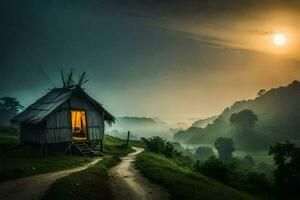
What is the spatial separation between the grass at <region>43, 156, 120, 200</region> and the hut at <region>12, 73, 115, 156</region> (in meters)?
18.1

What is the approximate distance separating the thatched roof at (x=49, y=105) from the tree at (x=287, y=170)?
86.0ft

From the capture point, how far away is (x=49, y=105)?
139 feet

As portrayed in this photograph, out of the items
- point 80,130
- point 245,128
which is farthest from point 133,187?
point 245,128

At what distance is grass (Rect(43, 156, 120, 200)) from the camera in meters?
17.8

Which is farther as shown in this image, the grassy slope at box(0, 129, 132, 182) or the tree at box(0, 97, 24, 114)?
the tree at box(0, 97, 24, 114)

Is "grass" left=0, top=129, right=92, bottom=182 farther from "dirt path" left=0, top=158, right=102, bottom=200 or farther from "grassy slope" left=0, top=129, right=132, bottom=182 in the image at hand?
"dirt path" left=0, top=158, right=102, bottom=200

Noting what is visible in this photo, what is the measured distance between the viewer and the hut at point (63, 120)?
40.5 meters

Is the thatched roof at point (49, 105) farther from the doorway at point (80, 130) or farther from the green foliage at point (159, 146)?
the green foliage at point (159, 146)

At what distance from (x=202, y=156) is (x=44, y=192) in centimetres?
12188

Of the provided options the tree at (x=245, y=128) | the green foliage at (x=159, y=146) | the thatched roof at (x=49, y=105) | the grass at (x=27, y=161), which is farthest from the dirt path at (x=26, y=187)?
the tree at (x=245, y=128)

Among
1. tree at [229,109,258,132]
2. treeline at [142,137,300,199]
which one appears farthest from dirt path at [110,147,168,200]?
tree at [229,109,258,132]

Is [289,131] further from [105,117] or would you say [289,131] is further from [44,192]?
[44,192]

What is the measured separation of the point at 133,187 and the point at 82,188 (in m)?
3.70

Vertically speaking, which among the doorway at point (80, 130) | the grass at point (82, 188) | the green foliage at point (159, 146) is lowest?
the grass at point (82, 188)
